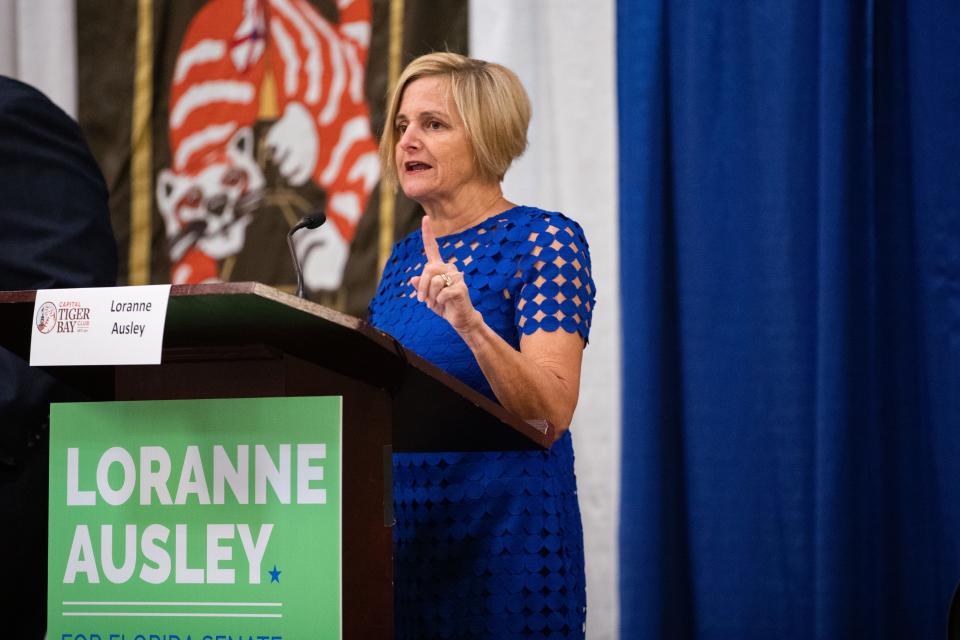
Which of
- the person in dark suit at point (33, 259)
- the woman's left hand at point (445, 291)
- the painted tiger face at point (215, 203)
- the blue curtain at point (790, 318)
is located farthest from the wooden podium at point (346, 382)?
the painted tiger face at point (215, 203)

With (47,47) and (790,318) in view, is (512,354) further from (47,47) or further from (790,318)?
(47,47)

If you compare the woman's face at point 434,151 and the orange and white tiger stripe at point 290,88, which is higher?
the orange and white tiger stripe at point 290,88

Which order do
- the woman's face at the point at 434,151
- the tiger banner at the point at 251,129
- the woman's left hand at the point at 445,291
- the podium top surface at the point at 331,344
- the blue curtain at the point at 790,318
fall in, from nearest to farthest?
the podium top surface at the point at 331,344, the woman's left hand at the point at 445,291, the woman's face at the point at 434,151, the blue curtain at the point at 790,318, the tiger banner at the point at 251,129

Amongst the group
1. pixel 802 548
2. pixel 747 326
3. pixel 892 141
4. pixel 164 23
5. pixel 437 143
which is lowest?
pixel 802 548

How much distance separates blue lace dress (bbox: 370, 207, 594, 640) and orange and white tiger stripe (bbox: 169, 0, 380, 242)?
1686mm

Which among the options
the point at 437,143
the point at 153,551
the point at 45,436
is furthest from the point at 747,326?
the point at 153,551

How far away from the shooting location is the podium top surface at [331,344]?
96cm

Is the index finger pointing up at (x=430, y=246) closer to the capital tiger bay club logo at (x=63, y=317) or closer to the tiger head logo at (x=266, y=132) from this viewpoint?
the capital tiger bay club logo at (x=63, y=317)

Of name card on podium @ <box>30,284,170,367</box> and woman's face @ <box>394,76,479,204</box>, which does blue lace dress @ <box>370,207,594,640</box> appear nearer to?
woman's face @ <box>394,76,479,204</box>

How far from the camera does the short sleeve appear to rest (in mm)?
1641

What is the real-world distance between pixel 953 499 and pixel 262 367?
2069mm

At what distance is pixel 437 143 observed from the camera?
6.18 ft

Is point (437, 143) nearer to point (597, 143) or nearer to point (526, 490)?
point (526, 490)

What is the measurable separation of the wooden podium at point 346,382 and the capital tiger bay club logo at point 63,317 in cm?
3
